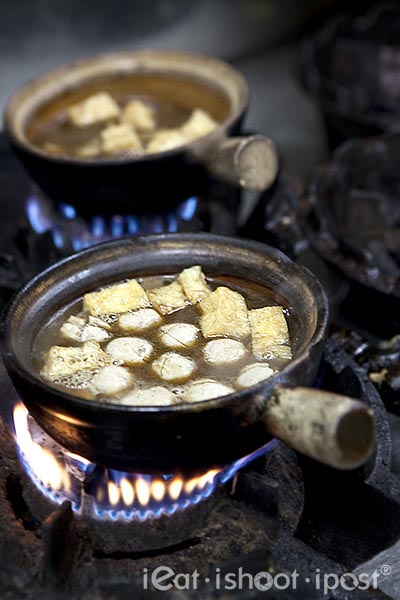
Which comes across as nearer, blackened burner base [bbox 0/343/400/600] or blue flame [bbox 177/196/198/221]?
blackened burner base [bbox 0/343/400/600]

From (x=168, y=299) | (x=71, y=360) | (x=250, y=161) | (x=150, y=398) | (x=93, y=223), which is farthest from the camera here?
(x=93, y=223)

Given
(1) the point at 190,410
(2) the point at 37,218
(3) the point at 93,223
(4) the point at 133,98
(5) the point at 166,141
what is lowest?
(2) the point at 37,218

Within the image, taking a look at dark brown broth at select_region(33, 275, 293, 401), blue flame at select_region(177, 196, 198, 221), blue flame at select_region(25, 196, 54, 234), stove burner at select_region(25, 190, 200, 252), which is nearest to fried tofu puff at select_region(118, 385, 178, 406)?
dark brown broth at select_region(33, 275, 293, 401)

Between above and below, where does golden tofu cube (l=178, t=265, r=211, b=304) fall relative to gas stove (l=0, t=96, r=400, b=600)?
above

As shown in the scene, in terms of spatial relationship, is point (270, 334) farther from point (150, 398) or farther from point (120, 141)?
point (120, 141)

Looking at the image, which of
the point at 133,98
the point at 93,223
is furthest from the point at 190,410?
the point at 133,98

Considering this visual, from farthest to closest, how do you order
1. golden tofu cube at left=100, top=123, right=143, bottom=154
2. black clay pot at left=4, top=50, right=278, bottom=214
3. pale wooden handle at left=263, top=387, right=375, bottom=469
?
golden tofu cube at left=100, top=123, right=143, bottom=154, black clay pot at left=4, top=50, right=278, bottom=214, pale wooden handle at left=263, top=387, right=375, bottom=469

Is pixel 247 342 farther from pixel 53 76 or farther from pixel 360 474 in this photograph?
pixel 53 76

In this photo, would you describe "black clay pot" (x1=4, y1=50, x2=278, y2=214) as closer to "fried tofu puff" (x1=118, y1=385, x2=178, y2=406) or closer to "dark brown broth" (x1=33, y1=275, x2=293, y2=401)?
"dark brown broth" (x1=33, y1=275, x2=293, y2=401)
